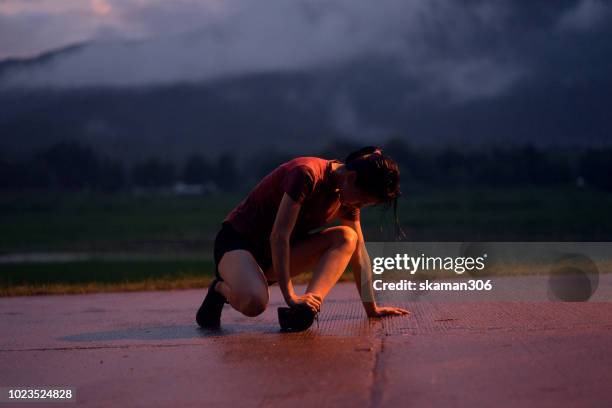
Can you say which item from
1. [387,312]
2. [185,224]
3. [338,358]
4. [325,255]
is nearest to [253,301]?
[325,255]

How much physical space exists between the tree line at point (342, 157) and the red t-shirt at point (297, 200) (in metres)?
61.7

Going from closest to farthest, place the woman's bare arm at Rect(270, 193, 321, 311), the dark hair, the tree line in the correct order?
the dark hair → the woman's bare arm at Rect(270, 193, 321, 311) → the tree line

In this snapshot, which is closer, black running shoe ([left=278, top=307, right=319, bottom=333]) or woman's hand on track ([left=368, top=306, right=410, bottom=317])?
black running shoe ([left=278, top=307, right=319, bottom=333])

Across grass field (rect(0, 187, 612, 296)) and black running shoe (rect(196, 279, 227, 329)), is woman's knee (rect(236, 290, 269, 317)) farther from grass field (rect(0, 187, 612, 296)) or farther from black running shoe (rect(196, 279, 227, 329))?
grass field (rect(0, 187, 612, 296))

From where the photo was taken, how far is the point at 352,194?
15.8 ft

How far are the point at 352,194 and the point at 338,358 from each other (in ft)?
3.45

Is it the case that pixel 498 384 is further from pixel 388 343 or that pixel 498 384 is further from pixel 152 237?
pixel 152 237

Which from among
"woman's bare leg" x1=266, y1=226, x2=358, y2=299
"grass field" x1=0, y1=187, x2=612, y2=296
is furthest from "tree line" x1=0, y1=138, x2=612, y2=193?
"woman's bare leg" x1=266, y1=226, x2=358, y2=299

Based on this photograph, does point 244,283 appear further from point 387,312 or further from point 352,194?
point 387,312

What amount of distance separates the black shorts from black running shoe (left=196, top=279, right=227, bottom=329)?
0.10 metres

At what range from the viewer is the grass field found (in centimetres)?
3092

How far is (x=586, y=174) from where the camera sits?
75375mm

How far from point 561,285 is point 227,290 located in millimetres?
2732

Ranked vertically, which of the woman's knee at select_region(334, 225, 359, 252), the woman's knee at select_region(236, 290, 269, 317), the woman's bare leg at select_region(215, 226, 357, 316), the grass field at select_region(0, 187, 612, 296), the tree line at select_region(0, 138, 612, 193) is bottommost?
the grass field at select_region(0, 187, 612, 296)
